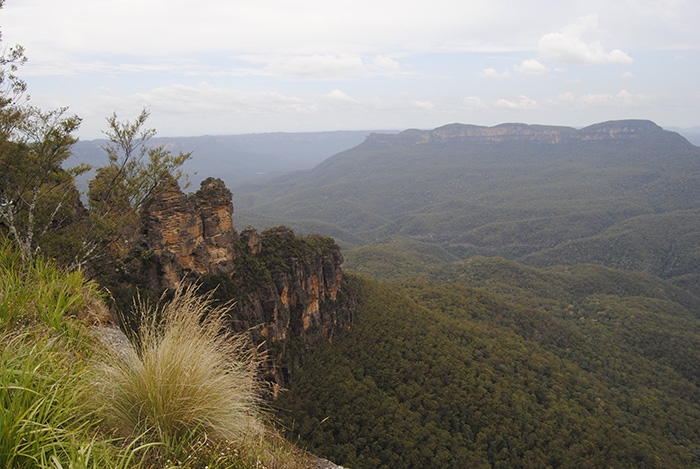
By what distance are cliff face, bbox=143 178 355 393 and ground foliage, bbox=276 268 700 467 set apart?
6.05 feet

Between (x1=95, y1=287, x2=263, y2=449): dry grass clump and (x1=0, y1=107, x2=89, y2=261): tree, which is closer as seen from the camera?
(x1=95, y1=287, x2=263, y2=449): dry grass clump

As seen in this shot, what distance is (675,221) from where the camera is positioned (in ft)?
347

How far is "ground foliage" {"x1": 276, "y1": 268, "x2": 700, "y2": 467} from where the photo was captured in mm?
20133

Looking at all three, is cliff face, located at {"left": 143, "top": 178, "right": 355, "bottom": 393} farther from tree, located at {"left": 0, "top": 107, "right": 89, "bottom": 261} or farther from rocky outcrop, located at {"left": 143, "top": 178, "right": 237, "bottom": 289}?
tree, located at {"left": 0, "top": 107, "right": 89, "bottom": 261}

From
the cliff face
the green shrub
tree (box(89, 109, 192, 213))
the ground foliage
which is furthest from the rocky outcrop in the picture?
the green shrub

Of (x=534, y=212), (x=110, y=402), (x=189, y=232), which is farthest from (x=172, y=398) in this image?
(x=534, y=212)

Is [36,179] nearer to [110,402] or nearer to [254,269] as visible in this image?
[110,402]

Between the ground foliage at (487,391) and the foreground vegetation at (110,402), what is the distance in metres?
8.87

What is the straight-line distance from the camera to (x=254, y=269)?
945 inches

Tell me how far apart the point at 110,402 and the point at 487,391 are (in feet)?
86.5

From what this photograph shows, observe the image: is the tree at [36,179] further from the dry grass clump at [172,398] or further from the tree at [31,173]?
the dry grass clump at [172,398]

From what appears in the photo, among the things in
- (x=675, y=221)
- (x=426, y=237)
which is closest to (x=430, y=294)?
(x=426, y=237)

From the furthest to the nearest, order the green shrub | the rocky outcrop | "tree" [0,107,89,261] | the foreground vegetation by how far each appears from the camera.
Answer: the rocky outcrop, "tree" [0,107,89,261], the foreground vegetation, the green shrub

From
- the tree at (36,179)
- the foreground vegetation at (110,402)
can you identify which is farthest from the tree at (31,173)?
the foreground vegetation at (110,402)
